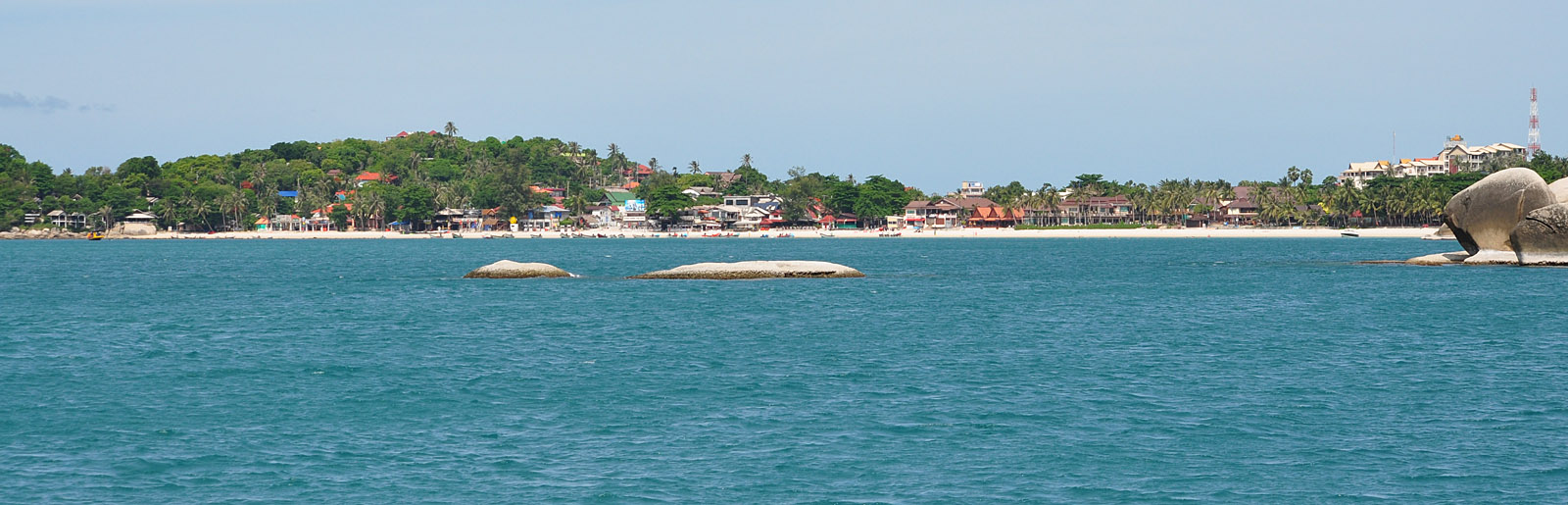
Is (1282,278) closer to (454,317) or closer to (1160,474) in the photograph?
(454,317)

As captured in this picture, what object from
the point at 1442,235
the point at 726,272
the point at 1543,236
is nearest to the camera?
the point at 726,272

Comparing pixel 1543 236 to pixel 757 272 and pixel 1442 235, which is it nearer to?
pixel 757 272

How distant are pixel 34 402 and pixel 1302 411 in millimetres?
26095

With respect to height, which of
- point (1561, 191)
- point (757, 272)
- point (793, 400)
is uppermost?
point (1561, 191)

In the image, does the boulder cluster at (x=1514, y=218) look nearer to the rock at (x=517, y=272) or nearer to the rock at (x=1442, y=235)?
the rock at (x=517, y=272)

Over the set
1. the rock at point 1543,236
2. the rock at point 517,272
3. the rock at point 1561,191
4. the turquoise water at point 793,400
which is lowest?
the turquoise water at point 793,400

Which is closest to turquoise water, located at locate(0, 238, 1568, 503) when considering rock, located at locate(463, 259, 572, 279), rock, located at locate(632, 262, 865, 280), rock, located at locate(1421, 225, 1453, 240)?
rock, located at locate(632, 262, 865, 280)

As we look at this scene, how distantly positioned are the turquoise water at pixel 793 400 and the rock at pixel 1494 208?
735 inches

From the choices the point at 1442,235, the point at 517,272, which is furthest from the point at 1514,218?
the point at 1442,235

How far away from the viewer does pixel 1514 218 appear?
81.6 m

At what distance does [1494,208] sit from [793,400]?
221ft

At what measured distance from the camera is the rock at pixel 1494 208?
7838 centimetres

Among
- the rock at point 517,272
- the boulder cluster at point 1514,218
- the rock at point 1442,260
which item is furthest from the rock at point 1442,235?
the rock at point 517,272

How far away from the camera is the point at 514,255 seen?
14850 cm
